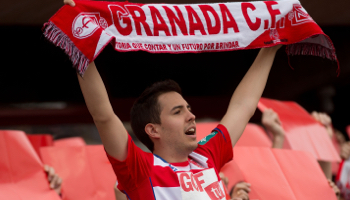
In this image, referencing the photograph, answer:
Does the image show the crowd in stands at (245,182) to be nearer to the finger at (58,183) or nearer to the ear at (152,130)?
the finger at (58,183)

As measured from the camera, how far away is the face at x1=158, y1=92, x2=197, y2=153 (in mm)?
1782

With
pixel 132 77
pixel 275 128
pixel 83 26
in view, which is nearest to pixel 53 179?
pixel 83 26

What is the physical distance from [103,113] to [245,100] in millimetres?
804

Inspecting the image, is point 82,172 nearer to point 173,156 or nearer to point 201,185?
point 173,156

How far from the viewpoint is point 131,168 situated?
5.08ft

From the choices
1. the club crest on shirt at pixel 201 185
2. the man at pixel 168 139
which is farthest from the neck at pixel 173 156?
the club crest on shirt at pixel 201 185

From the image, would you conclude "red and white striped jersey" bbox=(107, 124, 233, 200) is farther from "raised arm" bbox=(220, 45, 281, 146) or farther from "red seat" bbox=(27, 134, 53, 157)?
"red seat" bbox=(27, 134, 53, 157)

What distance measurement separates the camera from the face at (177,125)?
5.85 ft

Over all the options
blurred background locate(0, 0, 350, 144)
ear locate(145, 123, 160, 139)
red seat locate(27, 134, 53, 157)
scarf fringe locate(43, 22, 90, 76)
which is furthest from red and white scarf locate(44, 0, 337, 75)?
blurred background locate(0, 0, 350, 144)

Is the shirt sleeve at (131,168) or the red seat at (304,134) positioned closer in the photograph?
the shirt sleeve at (131,168)

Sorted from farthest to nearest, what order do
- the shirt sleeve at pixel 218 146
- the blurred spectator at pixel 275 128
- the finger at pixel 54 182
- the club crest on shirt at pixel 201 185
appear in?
the blurred spectator at pixel 275 128 → the finger at pixel 54 182 → the shirt sleeve at pixel 218 146 → the club crest on shirt at pixel 201 185

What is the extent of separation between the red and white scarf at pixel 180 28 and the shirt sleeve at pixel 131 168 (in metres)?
0.36

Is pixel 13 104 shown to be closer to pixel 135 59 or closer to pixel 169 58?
pixel 135 59

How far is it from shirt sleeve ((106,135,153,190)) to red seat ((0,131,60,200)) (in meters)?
0.63
